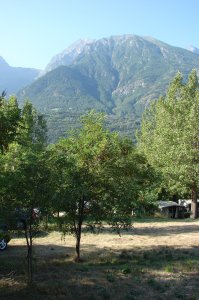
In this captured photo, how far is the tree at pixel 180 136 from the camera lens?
42.2m

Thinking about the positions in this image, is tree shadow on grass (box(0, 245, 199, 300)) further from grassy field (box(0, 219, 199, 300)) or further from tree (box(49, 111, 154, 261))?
tree (box(49, 111, 154, 261))

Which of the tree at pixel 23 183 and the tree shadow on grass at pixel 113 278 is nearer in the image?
the tree shadow on grass at pixel 113 278

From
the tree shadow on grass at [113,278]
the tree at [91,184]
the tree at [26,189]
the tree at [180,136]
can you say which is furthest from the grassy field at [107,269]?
the tree at [180,136]

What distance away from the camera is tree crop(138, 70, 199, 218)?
42156 mm

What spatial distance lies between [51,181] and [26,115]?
3929 cm

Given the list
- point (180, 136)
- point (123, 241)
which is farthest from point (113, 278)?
point (180, 136)

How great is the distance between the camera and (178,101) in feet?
149

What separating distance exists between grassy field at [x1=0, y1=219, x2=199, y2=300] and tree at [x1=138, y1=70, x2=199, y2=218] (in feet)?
52.5

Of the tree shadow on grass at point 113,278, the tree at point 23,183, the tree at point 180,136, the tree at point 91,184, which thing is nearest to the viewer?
the tree shadow on grass at point 113,278

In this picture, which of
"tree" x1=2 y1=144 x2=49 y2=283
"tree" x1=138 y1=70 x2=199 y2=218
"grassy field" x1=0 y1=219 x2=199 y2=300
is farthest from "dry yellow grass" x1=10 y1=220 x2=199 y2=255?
"tree" x1=138 y1=70 x2=199 y2=218

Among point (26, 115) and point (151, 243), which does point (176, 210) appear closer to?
point (26, 115)

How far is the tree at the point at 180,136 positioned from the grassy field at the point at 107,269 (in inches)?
630

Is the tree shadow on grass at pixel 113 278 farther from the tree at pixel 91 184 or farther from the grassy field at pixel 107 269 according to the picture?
the tree at pixel 91 184

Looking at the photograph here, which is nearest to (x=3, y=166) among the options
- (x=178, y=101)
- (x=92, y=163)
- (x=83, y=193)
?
(x=83, y=193)
